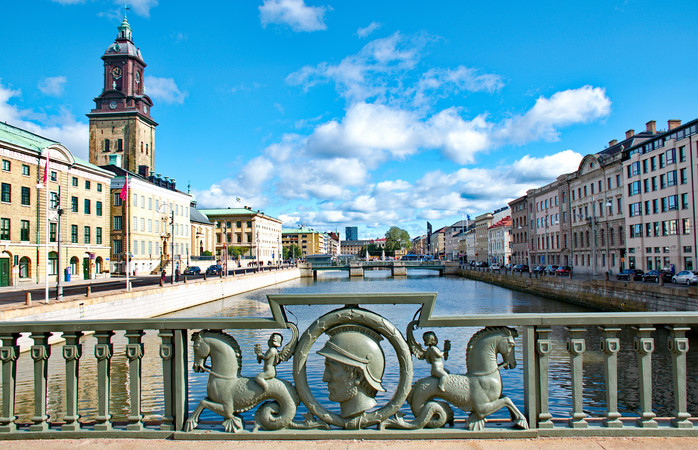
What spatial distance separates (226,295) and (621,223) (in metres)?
47.9

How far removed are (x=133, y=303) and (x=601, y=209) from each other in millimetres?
57264

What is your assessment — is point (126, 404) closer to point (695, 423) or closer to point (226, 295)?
point (695, 423)

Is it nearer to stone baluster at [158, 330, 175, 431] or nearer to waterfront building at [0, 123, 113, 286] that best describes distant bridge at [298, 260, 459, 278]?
waterfront building at [0, 123, 113, 286]

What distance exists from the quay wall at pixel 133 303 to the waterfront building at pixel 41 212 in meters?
6.71

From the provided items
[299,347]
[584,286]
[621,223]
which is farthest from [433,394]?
[621,223]

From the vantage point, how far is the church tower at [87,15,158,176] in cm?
8756

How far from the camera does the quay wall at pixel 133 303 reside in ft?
67.6

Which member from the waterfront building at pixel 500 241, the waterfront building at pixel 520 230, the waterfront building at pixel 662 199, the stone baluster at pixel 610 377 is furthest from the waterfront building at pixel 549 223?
the stone baluster at pixel 610 377

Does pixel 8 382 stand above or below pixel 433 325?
below

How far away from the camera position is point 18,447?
384 centimetres

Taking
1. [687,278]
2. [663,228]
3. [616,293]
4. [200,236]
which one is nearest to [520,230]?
[663,228]

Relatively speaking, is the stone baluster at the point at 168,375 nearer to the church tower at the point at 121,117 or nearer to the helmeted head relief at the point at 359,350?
the helmeted head relief at the point at 359,350

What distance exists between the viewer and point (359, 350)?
3.87 m

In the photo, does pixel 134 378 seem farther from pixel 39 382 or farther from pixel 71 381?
pixel 39 382
